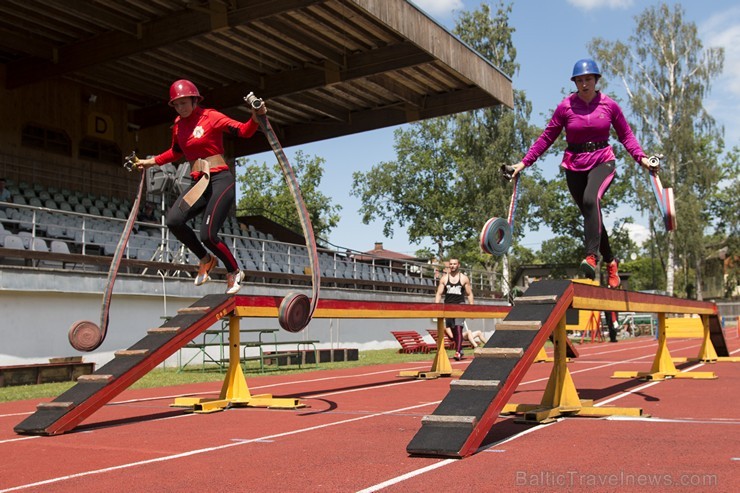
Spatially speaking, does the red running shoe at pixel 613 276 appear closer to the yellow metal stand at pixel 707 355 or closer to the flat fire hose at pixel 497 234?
the flat fire hose at pixel 497 234

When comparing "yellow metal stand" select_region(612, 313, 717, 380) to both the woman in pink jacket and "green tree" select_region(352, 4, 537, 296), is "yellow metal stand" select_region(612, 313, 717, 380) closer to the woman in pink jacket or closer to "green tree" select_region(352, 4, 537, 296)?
the woman in pink jacket

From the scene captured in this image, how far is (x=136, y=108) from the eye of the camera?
26.8 metres

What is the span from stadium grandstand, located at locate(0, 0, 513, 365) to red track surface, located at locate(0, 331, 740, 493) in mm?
7429

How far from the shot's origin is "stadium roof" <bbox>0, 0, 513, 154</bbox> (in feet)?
62.7

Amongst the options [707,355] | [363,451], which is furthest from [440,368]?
[363,451]

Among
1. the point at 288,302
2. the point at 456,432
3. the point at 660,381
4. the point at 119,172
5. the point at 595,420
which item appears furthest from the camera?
the point at 119,172

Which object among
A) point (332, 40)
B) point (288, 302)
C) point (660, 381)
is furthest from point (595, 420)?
point (332, 40)

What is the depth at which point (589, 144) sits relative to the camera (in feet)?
25.9

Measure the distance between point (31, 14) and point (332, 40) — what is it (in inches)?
306

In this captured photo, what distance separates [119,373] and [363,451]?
2.76 metres

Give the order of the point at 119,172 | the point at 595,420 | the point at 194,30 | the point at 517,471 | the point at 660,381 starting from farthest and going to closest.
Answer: the point at 119,172, the point at 194,30, the point at 660,381, the point at 595,420, the point at 517,471

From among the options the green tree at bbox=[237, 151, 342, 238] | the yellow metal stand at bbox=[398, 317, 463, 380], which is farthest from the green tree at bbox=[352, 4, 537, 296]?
the yellow metal stand at bbox=[398, 317, 463, 380]

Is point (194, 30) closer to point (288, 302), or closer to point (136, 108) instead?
point (136, 108)

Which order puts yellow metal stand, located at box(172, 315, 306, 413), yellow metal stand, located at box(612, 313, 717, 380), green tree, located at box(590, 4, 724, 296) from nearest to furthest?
yellow metal stand, located at box(172, 315, 306, 413) < yellow metal stand, located at box(612, 313, 717, 380) < green tree, located at box(590, 4, 724, 296)
